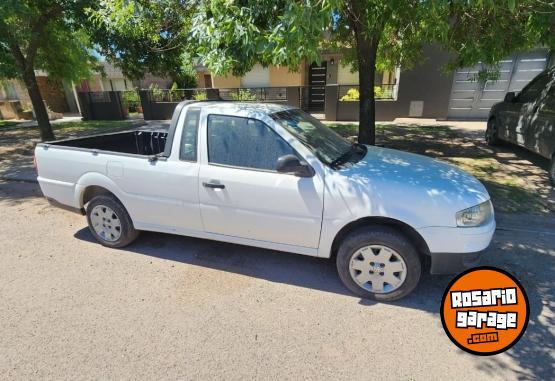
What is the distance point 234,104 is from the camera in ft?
10.6

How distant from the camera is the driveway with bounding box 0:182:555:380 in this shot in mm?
2195

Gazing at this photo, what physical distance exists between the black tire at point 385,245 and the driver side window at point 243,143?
0.96 metres

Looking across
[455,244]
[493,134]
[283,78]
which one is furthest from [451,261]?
[283,78]

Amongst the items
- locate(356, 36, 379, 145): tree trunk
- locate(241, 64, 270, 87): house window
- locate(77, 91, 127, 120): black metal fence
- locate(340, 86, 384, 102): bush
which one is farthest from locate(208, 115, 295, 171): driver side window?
locate(77, 91, 127, 120): black metal fence

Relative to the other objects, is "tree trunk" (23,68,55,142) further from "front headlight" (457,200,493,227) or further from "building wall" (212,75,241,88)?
"front headlight" (457,200,493,227)

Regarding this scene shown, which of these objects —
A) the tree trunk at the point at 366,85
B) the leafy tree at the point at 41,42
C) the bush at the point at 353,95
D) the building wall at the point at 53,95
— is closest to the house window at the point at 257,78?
the bush at the point at 353,95

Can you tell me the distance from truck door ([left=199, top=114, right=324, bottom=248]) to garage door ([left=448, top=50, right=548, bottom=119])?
11033mm

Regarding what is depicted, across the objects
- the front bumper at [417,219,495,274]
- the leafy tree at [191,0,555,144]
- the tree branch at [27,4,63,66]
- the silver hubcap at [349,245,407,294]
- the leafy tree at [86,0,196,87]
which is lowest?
the silver hubcap at [349,245,407,294]

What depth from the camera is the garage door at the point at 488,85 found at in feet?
36.7

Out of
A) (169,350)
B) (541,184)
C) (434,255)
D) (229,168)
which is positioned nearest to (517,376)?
(434,255)

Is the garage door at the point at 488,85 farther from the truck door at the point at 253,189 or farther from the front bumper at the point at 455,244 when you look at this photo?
the truck door at the point at 253,189

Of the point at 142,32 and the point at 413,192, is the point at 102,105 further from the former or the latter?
the point at 413,192

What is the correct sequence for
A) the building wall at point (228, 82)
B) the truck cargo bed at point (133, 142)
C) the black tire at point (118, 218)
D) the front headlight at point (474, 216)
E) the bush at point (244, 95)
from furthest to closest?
1. the building wall at point (228, 82)
2. the bush at point (244, 95)
3. the truck cargo bed at point (133, 142)
4. the black tire at point (118, 218)
5. the front headlight at point (474, 216)

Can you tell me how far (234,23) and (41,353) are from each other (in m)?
3.29
